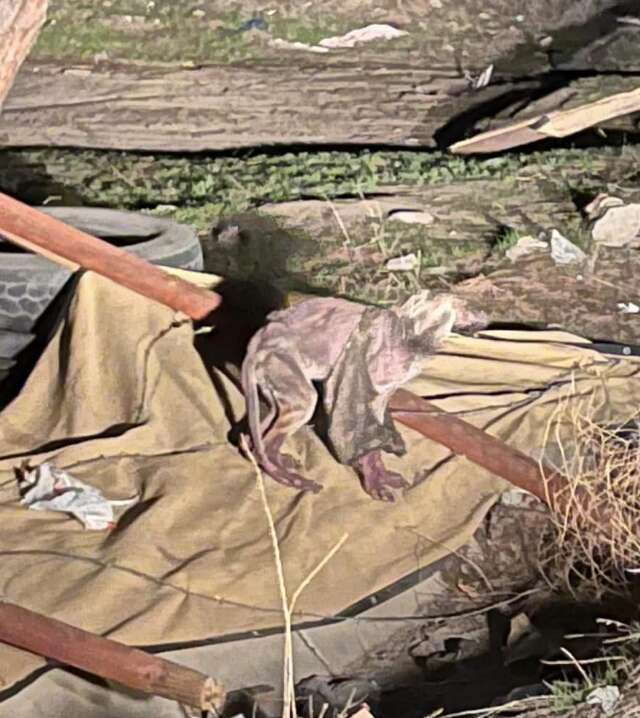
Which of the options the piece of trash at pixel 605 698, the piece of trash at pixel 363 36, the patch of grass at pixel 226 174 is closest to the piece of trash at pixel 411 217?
the patch of grass at pixel 226 174

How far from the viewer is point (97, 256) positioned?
4.41 meters

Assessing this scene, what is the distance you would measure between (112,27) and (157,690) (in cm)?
588

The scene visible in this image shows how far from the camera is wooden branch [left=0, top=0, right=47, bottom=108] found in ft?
12.2

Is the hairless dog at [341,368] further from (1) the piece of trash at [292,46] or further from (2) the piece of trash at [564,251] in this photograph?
(1) the piece of trash at [292,46]

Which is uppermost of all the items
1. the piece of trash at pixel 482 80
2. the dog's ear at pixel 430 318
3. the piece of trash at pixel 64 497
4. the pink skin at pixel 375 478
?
the dog's ear at pixel 430 318

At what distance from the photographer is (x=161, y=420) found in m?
4.43

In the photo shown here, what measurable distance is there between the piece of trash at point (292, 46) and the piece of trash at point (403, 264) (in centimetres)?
281

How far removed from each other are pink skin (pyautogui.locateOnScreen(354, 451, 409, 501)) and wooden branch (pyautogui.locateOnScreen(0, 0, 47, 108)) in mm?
1492

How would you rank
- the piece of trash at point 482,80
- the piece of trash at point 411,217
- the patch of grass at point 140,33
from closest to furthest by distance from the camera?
the piece of trash at point 411,217, the piece of trash at point 482,80, the patch of grass at point 140,33

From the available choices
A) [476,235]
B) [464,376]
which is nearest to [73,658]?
[464,376]

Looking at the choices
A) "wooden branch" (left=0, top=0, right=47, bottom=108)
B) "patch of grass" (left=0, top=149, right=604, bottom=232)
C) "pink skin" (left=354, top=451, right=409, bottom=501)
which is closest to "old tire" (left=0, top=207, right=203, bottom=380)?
"patch of grass" (left=0, top=149, right=604, bottom=232)

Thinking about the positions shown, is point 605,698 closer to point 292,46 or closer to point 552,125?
point 552,125

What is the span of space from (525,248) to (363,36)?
2935 millimetres

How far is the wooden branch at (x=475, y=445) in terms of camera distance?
13.5 feet
